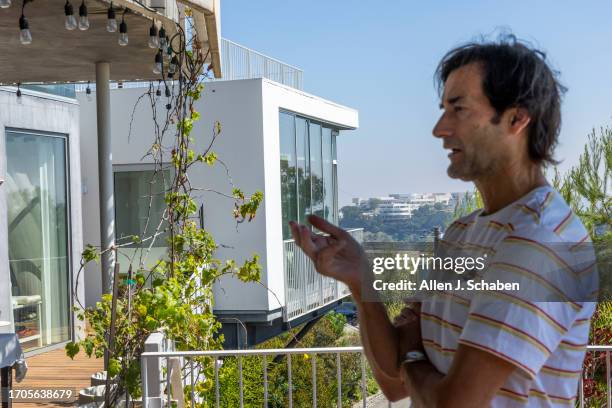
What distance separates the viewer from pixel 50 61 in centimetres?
594

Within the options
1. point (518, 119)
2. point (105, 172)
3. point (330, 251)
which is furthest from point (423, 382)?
point (105, 172)

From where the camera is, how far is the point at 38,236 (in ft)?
28.5

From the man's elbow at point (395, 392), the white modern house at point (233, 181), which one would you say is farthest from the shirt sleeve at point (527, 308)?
the white modern house at point (233, 181)

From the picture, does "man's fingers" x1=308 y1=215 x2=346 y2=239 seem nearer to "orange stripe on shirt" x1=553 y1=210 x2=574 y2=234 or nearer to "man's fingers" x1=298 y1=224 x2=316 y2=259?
"man's fingers" x1=298 y1=224 x2=316 y2=259

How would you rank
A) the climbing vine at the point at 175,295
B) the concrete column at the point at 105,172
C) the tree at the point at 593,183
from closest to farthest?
the climbing vine at the point at 175,295 → the concrete column at the point at 105,172 → the tree at the point at 593,183

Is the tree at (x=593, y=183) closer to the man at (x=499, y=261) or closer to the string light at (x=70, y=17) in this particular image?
the string light at (x=70, y=17)

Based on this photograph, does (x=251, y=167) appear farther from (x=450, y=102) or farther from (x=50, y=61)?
(x=450, y=102)

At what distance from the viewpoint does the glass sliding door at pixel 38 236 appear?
327 inches

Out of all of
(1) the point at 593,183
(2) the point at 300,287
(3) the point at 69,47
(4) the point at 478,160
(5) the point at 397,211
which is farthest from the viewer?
(2) the point at 300,287

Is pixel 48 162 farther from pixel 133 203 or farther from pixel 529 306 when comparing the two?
pixel 529 306

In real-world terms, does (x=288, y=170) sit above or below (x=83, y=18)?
below

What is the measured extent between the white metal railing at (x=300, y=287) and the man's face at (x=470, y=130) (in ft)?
37.0

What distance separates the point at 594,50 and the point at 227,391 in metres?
25.8

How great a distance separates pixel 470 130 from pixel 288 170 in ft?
38.7
